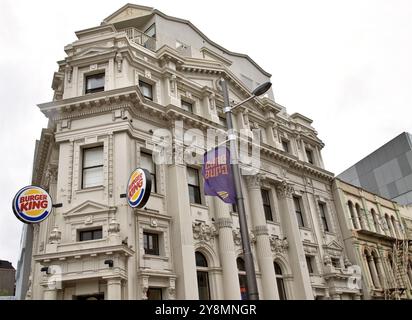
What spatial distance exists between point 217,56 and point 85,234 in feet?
55.8

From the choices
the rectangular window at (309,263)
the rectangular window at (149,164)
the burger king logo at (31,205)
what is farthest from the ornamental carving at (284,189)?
the burger king logo at (31,205)

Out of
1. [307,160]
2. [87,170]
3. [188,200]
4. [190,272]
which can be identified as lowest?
[190,272]

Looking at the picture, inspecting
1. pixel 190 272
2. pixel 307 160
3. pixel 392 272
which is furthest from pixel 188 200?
pixel 392 272

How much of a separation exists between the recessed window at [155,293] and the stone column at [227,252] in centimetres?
366

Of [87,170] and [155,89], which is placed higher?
[155,89]

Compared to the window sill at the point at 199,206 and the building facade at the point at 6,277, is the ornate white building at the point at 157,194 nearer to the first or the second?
the window sill at the point at 199,206

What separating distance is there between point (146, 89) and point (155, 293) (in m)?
11.6

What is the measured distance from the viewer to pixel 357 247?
28984mm

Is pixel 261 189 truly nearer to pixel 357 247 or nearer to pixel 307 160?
pixel 307 160

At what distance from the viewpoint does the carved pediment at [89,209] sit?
17.2 m

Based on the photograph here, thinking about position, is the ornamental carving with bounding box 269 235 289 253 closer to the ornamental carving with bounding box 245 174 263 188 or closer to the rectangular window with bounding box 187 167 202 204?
the ornamental carving with bounding box 245 174 263 188

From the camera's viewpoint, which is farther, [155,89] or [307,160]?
[307,160]
